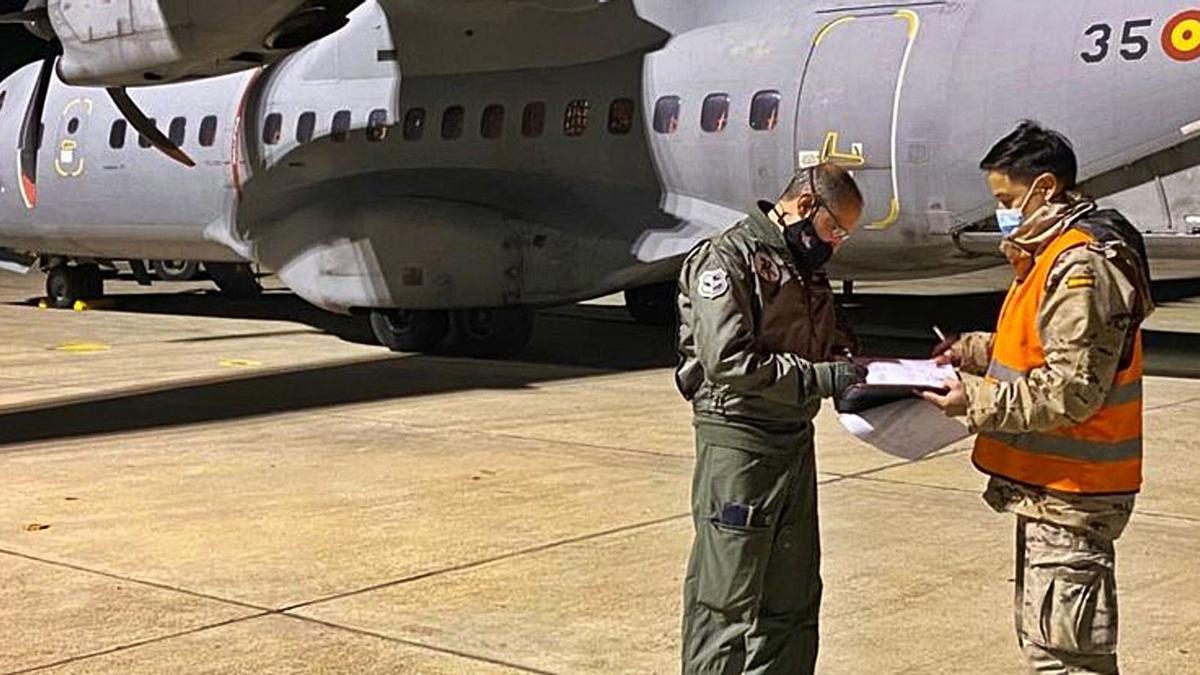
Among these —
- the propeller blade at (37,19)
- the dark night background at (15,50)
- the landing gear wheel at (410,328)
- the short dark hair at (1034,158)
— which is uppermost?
the dark night background at (15,50)

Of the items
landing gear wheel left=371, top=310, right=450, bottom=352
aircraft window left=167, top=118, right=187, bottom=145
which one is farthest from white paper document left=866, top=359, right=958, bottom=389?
aircraft window left=167, top=118, right=187, bottom=145

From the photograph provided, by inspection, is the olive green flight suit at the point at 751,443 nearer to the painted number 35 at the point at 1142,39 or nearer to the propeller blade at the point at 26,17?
the painted number 35 at the point at 1142,39

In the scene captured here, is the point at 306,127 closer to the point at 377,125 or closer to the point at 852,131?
the point at 377,125

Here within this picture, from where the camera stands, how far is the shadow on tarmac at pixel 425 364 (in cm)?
1138

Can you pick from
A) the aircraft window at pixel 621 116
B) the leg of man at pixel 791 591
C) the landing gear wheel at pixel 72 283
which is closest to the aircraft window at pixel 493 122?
the aircraft window at pixel 621 116

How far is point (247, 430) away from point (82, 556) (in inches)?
141

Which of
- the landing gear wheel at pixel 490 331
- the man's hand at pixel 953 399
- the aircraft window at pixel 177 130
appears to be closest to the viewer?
the man's hand at pixel 953 399

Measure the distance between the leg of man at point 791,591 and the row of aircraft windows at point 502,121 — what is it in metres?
9.04

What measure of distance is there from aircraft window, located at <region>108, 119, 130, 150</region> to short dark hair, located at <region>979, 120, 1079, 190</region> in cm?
1513

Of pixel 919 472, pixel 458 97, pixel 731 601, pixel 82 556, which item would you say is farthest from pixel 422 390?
pixel 731 601

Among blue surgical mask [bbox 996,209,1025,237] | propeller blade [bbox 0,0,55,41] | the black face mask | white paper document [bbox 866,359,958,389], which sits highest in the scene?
propeller blade [bbox 0,0,55,41]

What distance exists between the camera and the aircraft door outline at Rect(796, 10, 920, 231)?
12.4m

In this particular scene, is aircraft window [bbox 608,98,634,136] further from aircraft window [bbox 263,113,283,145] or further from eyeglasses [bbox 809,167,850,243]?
eyeglasses [bbox 809,167,850,243]

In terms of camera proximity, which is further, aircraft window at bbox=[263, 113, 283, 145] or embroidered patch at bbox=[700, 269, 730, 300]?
aircraft window at bbox=[263, 113, 283, 145]
